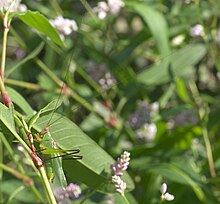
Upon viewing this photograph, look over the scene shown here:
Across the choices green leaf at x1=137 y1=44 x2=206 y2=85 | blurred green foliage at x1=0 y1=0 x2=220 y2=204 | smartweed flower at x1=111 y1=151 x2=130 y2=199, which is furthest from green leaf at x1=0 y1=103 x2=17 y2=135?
green leaf at x1=137 y1=44 x2=206 y2=85

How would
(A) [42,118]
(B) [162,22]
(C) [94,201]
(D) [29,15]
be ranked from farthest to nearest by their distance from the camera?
(B) [162,22], (C) [94,201], (D) [29,15], (A) [42,118]

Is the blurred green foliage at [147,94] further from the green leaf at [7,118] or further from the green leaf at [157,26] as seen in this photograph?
A: the green leaf at [7,118]

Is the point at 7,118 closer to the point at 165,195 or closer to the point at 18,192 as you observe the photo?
the point at 165,195

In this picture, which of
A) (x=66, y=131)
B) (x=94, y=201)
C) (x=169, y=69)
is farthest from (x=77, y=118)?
(x=66, y=131)

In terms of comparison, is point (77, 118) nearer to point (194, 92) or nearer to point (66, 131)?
point (194, 92)

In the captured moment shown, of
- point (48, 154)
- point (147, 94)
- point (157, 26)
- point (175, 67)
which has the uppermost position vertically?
point (48, 154)

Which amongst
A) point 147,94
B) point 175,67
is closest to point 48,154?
point 175,67

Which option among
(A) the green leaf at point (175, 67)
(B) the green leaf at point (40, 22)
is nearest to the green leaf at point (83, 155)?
(B) the green leaf at point (40, 22)
